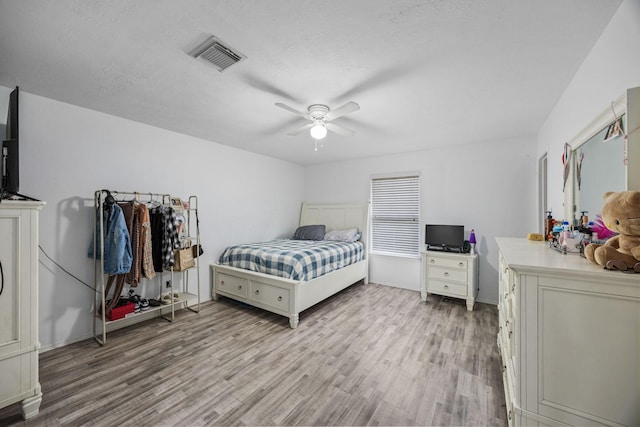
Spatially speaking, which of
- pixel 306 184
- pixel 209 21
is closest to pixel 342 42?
pixel 209 21

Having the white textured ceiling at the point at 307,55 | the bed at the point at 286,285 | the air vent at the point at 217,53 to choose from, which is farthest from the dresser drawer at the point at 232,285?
the air vent at the point at 217,53

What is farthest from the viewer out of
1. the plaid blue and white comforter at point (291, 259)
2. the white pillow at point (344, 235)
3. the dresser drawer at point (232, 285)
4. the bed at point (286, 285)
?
the white pillow at point (344, 235)

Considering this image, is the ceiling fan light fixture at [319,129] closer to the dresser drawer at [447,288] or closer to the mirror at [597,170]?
the mirror at [597,170]

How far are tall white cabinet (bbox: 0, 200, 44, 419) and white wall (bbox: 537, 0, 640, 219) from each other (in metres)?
3.40

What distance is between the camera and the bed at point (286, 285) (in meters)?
2.93

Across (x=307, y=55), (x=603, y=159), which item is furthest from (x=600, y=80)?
(x=307, y=55)

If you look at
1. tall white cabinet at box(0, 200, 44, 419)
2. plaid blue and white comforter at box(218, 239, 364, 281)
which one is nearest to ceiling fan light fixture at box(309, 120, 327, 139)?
plaid blue and white comforter at box(218, 239, 364, 281)

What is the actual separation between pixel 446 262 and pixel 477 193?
45.2 inches

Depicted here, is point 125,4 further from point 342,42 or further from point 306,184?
point 306,184

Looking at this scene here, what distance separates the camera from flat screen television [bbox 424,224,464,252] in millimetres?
3590

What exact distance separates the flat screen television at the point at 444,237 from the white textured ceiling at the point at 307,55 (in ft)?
5.07

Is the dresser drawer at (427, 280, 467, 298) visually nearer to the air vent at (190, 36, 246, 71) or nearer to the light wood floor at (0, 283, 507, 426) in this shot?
the light wood floor at (0, 283, 507, 426)

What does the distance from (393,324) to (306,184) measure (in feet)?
11.4

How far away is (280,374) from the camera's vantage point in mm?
2025
